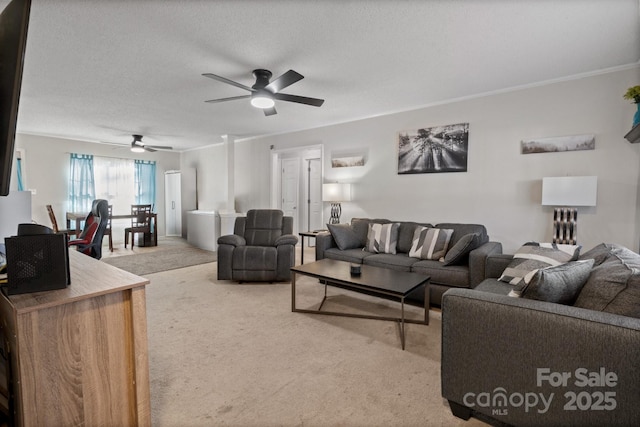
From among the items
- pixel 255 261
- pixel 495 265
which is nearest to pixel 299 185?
pixel 255 261

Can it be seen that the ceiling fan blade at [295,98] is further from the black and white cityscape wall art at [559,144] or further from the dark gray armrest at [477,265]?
the black and white cityscape wall art at [559,144]

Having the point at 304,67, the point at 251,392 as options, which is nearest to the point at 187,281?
the point at 251,392

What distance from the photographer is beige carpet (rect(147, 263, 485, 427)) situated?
1.54m

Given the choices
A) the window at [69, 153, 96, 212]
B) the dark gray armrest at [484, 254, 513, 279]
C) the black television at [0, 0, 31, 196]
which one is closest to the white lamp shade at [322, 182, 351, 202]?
the dark gray armrest at [484, 254, 513, 279]

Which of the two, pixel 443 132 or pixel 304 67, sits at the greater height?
pixel 304 67

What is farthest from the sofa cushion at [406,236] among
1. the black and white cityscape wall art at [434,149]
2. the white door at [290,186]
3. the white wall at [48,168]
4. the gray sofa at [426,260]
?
the white wall at [48,168]

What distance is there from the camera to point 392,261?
336 cm

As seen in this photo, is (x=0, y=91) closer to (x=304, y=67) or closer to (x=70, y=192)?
(x=304, y=67)

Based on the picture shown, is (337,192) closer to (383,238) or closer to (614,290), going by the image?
(383,238)

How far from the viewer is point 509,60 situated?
2.79 meters

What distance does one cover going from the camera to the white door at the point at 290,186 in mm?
6137

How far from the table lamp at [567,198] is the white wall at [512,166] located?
15 cm

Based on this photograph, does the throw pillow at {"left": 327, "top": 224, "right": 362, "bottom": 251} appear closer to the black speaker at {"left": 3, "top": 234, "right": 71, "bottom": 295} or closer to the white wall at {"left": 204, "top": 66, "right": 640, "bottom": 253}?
the white wall at {"left": 204, "top": 66, "right": 640, "bottom": 253}

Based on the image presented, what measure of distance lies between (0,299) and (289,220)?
3.29 m
